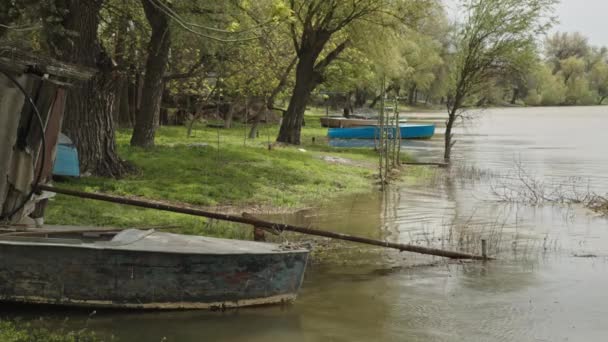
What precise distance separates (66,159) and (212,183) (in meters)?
3.54

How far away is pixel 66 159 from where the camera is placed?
524 inches

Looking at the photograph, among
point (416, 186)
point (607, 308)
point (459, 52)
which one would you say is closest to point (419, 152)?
point (459, 52)

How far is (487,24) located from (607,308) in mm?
20019

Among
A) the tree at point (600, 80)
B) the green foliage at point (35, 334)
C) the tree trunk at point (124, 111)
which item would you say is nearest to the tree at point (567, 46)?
the tree at point (600, 80)

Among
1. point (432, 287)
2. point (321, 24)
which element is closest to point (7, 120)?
point (432, 287)

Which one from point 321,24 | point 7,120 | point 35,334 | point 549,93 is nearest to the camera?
point 35,334

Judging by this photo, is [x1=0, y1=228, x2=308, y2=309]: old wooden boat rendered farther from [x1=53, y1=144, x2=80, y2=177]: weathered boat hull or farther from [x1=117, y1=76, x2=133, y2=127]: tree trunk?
[x1=117, y1=76, x2=133, y2=127]: tree trunk

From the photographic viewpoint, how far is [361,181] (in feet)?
65.8

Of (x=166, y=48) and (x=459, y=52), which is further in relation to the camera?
(x=459, y=52)

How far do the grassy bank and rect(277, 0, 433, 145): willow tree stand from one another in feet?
17.0

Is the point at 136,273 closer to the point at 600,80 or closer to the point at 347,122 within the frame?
the point at 347,122

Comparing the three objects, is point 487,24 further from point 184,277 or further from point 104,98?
point 184,277

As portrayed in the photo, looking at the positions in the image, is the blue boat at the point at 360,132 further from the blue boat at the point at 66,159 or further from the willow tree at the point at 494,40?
the blue boat at the point at 66,159

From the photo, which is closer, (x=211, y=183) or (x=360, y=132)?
(x=211, y=183)
